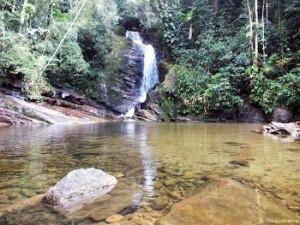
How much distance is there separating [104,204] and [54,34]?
17345 millimetres

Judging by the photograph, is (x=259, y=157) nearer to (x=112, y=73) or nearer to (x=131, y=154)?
(x=131, y=154)

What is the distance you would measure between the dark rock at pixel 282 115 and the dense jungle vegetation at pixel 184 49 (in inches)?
13.7

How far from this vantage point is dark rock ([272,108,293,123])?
629 inches

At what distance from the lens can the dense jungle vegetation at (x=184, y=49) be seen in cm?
1605

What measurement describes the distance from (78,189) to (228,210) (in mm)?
1655

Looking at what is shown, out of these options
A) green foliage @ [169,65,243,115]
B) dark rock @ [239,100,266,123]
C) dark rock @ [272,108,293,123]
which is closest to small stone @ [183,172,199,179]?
dark rock @ [272,108,293,123]

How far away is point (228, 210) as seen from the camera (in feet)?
8.80

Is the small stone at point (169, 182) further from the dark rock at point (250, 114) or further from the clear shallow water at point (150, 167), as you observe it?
A: the dark rock at point (250, 114)

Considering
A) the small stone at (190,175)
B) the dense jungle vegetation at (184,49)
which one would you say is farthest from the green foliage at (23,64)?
the small stone at (190,175)

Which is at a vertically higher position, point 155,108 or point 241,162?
point 155,108

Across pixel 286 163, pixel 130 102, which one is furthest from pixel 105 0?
pixel 286 163

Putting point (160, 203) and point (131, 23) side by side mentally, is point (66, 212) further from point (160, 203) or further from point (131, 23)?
point (131, 23)

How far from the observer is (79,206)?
284 centimetres

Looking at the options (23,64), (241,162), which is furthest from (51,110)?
(241,162)
